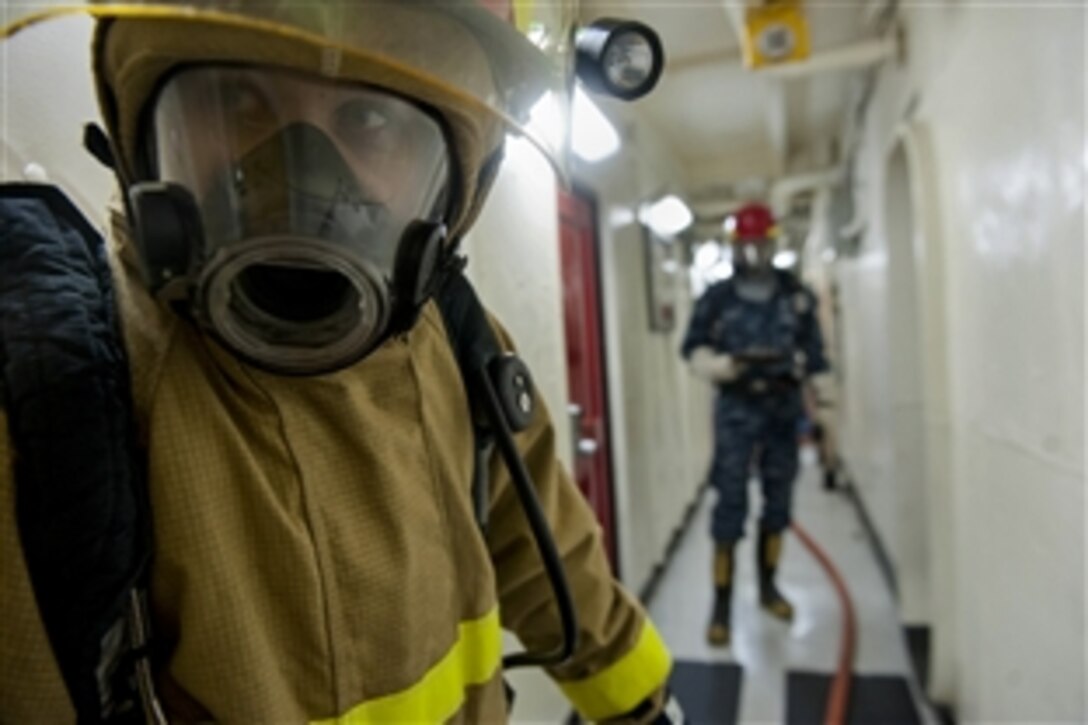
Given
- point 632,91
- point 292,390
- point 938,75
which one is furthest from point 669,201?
point 292,390

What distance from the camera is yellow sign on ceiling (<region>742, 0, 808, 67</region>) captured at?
216 cm

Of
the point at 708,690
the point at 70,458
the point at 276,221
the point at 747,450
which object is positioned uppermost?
the point at 276,221

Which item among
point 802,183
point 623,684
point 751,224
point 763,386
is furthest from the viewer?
point 802,183

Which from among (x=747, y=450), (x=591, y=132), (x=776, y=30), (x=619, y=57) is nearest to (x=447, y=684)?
(x=619, y=57)

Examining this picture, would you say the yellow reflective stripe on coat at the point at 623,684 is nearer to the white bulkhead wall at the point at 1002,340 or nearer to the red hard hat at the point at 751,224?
the white bulkhead wall at the point at 1002,340

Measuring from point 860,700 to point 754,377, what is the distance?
3.62 ft

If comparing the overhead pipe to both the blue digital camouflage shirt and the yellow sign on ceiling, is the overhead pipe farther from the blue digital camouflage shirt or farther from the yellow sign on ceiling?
the yellow sign on ceiling

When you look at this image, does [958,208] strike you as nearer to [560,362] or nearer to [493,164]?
[560,362]

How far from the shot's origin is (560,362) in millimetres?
1794

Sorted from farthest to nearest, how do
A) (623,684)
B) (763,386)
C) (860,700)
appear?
(763,386) → (860,700) → (623,684)

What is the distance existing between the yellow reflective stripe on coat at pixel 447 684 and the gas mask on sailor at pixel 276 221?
285mm

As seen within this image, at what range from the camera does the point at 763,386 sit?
8.38 ft

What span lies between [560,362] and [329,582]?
1.29 metres

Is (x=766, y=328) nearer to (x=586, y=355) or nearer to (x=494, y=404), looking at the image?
(x=586, y=355)
